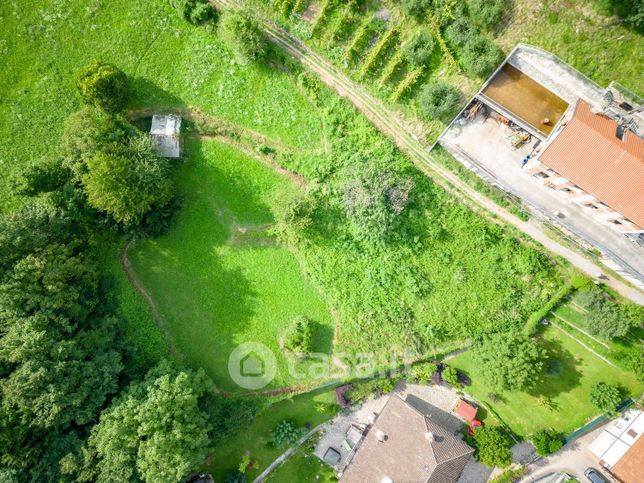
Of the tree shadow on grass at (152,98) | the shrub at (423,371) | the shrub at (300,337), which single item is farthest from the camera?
the tree shadow on grass at (152,98)

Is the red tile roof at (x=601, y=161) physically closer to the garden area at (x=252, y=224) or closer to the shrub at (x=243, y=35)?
the garden area at (x=252, y=224)

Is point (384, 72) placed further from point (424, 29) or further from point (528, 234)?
point (528, 234)

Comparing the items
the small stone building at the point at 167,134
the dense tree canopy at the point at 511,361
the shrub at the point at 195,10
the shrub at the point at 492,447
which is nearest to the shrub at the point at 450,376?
the dense tree canopy at the point at 511,361

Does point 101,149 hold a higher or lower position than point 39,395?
higher

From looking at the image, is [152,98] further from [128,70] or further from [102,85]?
[102,85]

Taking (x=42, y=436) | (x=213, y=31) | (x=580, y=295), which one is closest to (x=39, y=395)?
(x=42, y=436)
